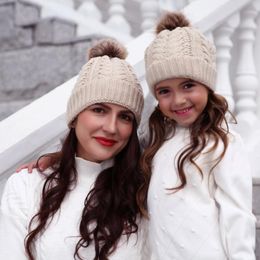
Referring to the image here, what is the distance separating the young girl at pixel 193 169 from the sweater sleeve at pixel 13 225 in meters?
0.41

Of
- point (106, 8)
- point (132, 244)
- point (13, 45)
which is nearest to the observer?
point (132, 244)

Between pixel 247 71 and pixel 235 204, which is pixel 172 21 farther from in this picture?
pixel 247 71

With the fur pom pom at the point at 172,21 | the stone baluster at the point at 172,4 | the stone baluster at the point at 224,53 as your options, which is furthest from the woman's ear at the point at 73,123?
the stone baluster at the point at 172,4

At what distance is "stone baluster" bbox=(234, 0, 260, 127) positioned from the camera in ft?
9.15

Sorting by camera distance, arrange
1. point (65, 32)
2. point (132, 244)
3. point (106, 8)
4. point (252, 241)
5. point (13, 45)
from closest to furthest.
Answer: point (252, 241)
point (132, 244)
point (65, 32)
point (13, 45)
point (106, 8)

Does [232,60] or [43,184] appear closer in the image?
[43,184]

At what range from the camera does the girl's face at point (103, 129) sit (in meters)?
2.00

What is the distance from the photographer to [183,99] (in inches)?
76.5

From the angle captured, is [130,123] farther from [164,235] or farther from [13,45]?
[13,45]

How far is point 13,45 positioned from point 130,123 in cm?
203

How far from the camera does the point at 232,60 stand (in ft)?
9.58

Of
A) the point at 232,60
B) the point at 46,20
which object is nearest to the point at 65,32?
the point at 46,20

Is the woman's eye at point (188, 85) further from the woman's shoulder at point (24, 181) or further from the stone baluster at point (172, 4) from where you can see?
the stone baluster at point (172, 4)

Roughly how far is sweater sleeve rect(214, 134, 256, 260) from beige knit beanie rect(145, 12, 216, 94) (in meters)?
0.26
